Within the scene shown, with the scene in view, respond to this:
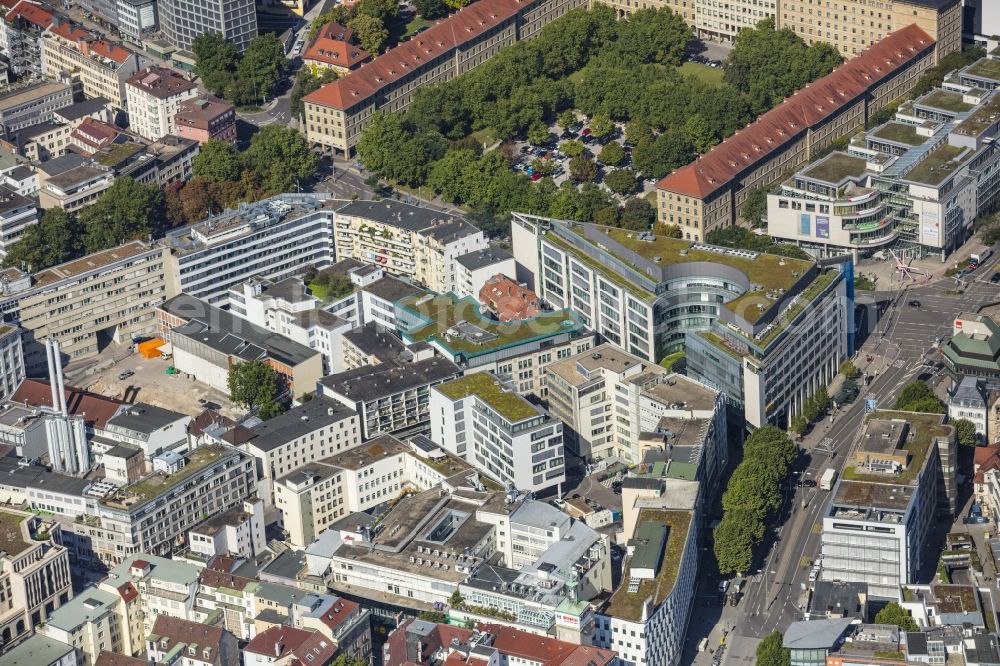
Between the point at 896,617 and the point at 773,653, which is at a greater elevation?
the point at 896,617

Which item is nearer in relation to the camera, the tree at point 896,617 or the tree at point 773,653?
the tree at point 773,653

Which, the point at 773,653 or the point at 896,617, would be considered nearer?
the point at 773,653

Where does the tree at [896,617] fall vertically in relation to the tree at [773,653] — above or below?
above

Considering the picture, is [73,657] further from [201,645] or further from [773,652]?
[773,652]
